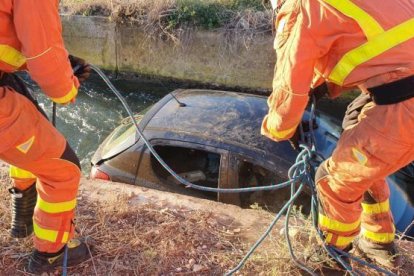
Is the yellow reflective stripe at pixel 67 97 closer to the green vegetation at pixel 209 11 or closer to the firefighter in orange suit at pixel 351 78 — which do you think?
the firefighter in orange suit at pixel 351 78

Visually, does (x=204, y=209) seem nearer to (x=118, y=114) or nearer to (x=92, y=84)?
(x=118, y=114)

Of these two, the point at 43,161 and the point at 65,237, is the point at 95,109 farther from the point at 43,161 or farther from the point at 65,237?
the point at 43,161

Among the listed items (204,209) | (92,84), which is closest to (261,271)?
(204,209)

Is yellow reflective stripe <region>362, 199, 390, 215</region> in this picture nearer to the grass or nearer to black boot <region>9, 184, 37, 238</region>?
black boot <region>9, 184, 37, 238</region>

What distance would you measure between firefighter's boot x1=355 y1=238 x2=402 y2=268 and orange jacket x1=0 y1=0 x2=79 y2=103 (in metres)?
2.16

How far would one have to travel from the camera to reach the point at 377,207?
2.95 meters

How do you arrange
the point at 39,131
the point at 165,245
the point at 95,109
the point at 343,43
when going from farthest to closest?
the point at 95,109 < the point at 165,245 < the point at 39,131 < the point at 343,43

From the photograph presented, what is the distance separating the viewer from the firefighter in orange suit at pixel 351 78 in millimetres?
2188

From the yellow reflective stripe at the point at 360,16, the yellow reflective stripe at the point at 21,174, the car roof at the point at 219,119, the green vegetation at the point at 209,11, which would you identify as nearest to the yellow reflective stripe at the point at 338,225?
the yellow reflective stripe at the point at 360,16

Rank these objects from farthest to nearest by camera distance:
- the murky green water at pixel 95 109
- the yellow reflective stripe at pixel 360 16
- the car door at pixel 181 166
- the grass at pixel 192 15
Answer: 1. the grass at pixel 192 15
2. the murky green water at pixel 95 109
3. the car door at pixel 181 166
4. the yellow reflective stripe at pixel 360 16

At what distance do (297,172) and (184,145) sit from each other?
5.22 ft

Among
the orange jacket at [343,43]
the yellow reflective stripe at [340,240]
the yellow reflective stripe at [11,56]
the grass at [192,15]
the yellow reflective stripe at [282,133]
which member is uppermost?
the orange jacket at [343,43]

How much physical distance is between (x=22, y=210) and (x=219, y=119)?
6.60ft

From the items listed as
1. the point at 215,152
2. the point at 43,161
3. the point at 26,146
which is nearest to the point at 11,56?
the point at 26,146
